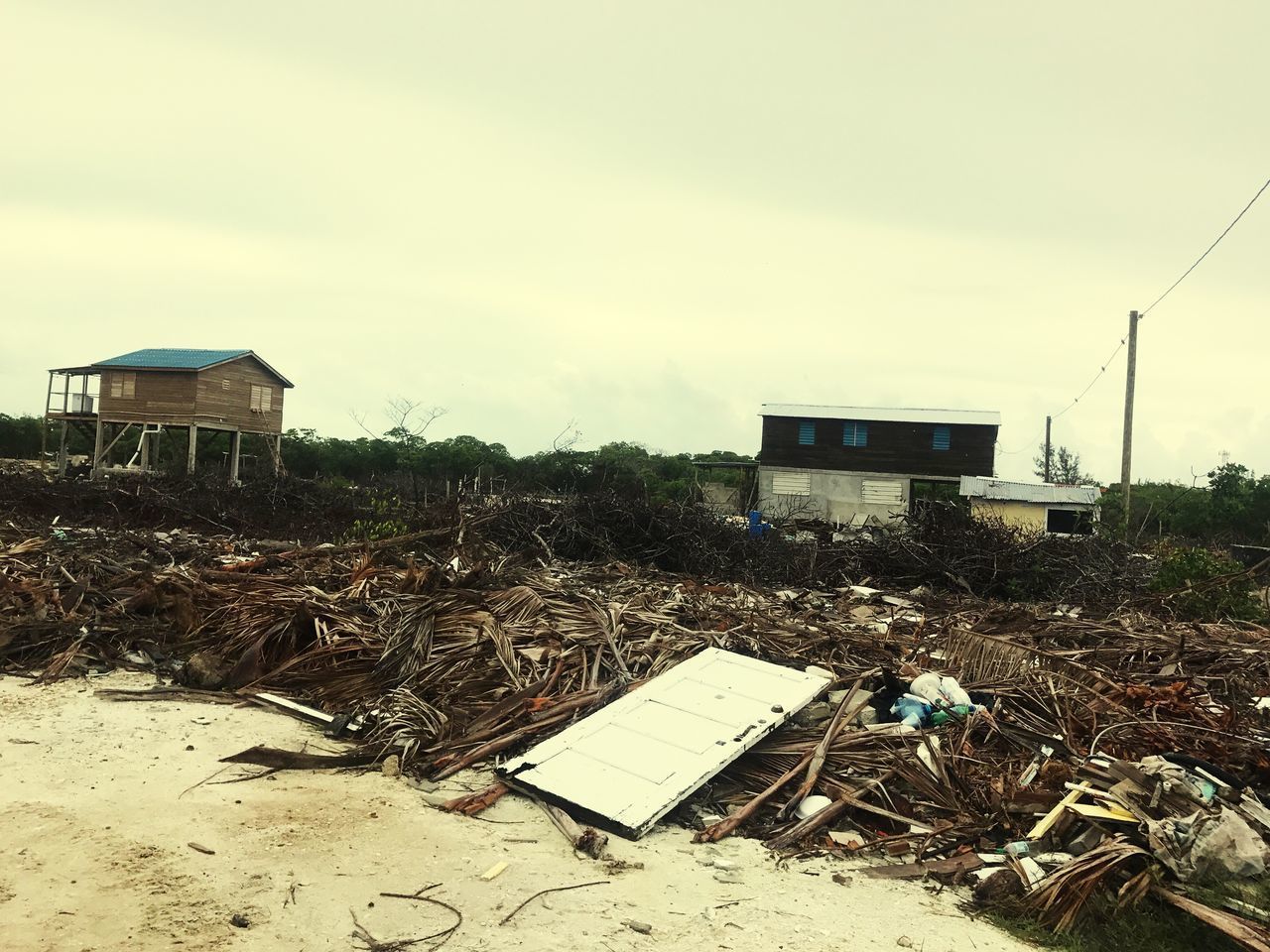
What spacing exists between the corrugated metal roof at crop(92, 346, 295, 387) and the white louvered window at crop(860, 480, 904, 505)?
2103 centimetres

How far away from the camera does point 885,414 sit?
32844 mm

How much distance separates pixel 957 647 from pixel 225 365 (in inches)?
1099

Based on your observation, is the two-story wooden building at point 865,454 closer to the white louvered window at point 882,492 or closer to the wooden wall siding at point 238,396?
the white louvered window at point 882,492

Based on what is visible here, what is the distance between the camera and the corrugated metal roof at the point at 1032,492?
28016 mm

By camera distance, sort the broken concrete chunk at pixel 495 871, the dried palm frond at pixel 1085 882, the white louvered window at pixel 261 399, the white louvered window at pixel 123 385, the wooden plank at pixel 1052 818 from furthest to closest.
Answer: the white louvered window at pixel 261 399, the white louvered window at pixel 123 385, the wooden plank at pixel 1052 818, the broken concrete chunk at pixel 495 871, the dried palm frond at pixel 1085 882

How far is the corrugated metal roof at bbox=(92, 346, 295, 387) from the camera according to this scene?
29.1 m

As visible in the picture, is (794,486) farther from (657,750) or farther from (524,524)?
(657,750)

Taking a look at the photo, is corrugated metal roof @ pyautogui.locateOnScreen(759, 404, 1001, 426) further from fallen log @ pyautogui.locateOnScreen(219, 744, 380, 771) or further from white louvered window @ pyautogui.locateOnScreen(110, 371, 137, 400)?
fallen log @ pyautogui.locateOnScreen(219, 744, 380, 771)

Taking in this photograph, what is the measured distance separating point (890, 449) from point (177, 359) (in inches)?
962

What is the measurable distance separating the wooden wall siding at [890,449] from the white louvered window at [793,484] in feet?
1.21

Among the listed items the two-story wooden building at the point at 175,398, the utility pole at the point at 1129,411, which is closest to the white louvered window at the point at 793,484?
the utility pole at the point at 1129,411

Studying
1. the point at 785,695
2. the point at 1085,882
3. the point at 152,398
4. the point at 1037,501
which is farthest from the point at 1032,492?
the point at 152,398

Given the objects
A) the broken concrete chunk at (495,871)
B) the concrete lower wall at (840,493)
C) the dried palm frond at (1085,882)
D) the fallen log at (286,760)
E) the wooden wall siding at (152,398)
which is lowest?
the broken concrete chunk at (495,871)

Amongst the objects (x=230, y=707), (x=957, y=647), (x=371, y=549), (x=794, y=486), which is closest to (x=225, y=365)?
(x=794, y=486)
